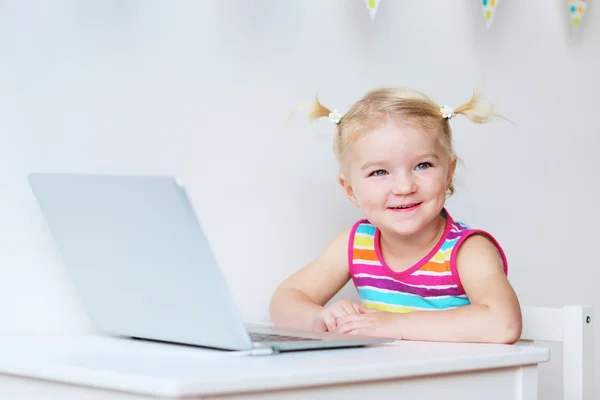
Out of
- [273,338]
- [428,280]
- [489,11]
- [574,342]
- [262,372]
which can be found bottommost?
[262,372]

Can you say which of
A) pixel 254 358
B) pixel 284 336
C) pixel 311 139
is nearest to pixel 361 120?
pixel 311 139

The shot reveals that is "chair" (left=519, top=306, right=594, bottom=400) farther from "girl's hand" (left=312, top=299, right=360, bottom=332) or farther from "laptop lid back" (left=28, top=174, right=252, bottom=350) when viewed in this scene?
"laptop lid back" (left=28, top=174, right=252, bottom=350)

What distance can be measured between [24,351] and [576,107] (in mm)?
1338

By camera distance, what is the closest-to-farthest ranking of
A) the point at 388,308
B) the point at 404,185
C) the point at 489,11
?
the point at 404,185 < the point at 388,308 < the point at 489,11

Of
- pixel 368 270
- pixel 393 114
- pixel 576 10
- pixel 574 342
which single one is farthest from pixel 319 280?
pixel 576 10

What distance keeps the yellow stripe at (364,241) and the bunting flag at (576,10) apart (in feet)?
2.65

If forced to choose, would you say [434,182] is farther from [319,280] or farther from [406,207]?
[319,280]

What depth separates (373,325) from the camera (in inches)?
44.0

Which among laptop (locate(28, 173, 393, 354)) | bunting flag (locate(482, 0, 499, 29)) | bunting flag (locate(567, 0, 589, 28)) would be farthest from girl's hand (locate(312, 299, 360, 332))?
bunting flag (locate(567, 0, 589, 28))

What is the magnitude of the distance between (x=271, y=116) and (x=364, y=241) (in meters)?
0.25

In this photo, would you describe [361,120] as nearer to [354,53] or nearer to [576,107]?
[354,53]

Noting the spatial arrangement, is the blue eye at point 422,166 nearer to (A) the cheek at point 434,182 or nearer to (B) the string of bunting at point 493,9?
(A) the cheek at point 434,182

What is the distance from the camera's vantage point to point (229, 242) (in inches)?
54.4

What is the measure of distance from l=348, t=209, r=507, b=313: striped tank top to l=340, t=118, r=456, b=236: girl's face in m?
0.06
